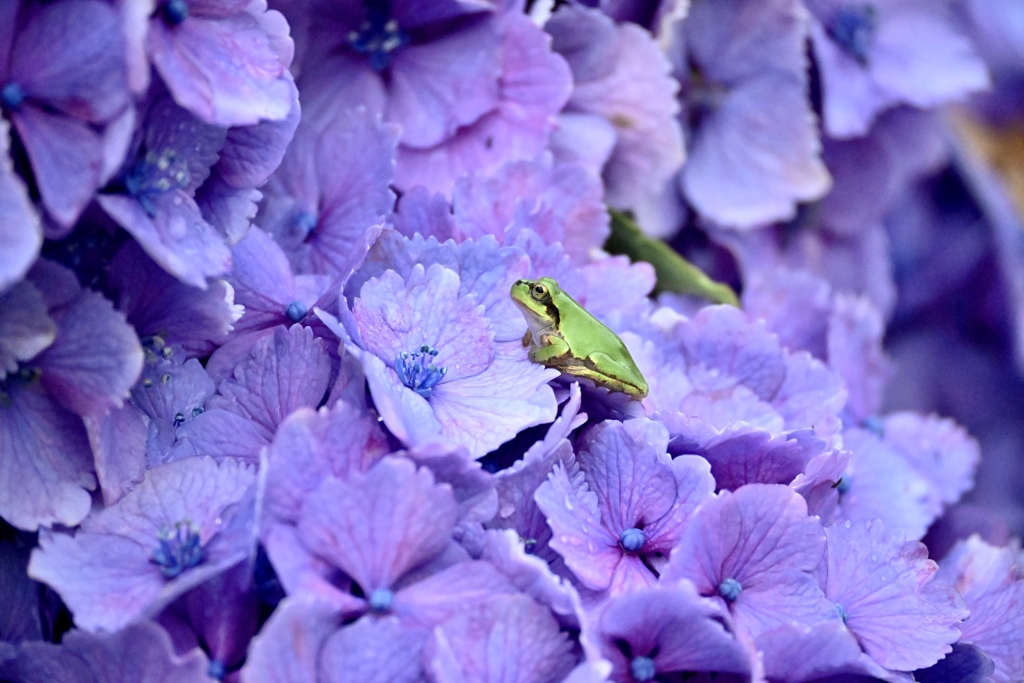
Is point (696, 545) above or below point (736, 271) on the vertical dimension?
above

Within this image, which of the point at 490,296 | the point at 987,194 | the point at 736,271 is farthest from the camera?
the point at 987,194

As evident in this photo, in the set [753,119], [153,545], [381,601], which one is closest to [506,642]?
[381,601]

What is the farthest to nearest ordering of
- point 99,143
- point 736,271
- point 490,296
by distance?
1. point 736,271
2. point 490,296
3. point 99,143

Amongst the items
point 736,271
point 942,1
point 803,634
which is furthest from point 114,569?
point 942,1

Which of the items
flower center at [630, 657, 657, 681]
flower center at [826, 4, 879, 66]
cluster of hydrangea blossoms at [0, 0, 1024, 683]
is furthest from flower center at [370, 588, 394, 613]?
flower center at [826, 4, 879, 66]

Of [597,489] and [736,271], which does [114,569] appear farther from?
[736,271]

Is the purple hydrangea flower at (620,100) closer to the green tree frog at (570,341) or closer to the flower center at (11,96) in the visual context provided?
the green tree frog at (570,341)

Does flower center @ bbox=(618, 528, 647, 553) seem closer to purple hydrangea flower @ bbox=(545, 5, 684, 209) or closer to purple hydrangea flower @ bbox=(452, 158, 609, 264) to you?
purple hydrangea flower @ bbox=(452, 158, 609, 264)

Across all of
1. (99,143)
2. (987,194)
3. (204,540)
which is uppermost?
(99,143)
